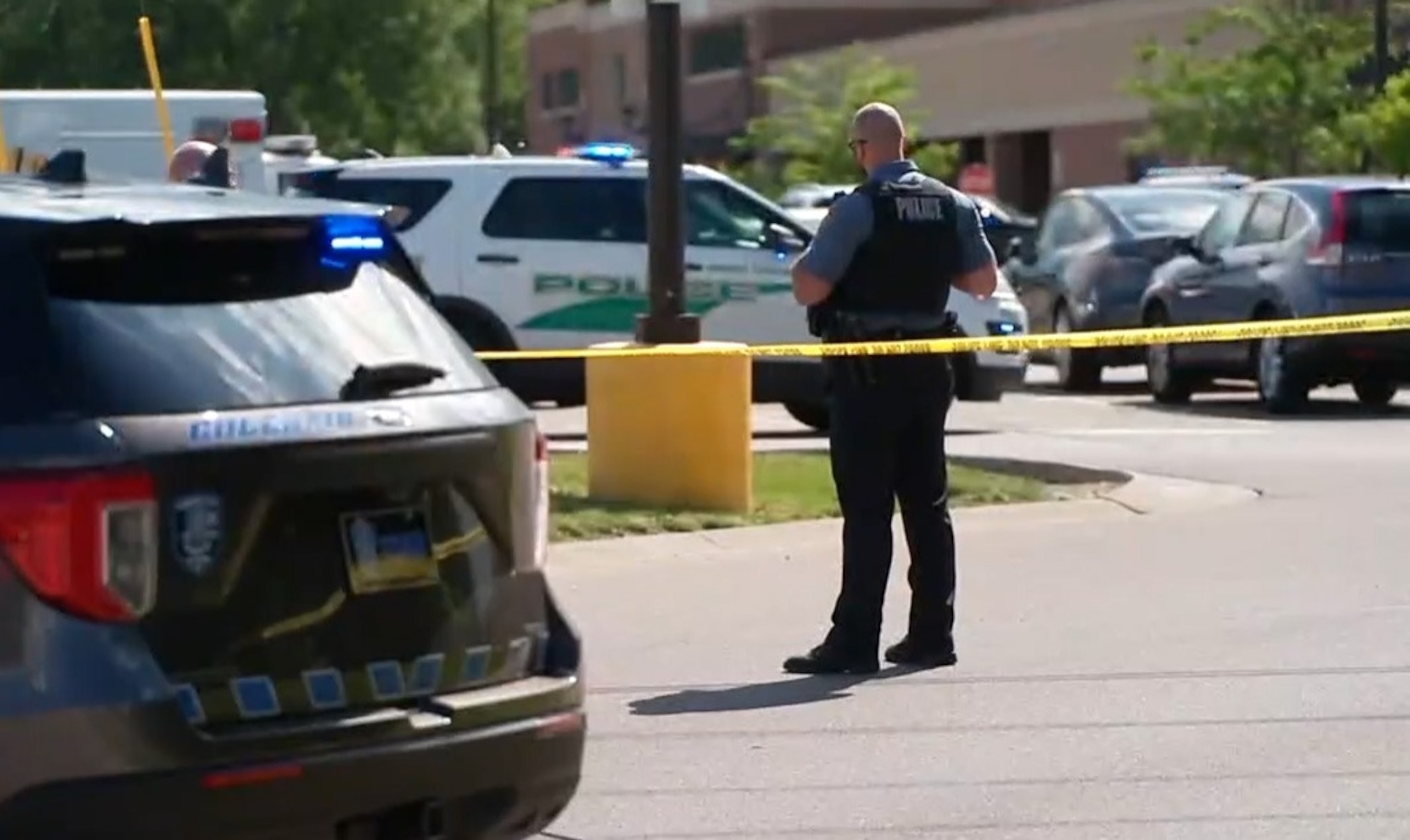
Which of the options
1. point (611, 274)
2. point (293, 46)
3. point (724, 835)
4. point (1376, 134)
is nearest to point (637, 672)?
point (724, 835)

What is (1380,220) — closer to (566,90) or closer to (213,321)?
(213,321)

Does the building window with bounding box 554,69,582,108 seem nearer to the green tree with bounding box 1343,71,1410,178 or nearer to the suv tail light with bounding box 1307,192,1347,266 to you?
the green tree with bounding box 1343,71,1410,178

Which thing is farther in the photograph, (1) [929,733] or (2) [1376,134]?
(2) [1376,134]

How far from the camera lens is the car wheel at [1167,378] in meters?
21.7

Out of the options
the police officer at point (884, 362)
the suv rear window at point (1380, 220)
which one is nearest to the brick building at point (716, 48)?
the suv rear window at point (1380, 220)

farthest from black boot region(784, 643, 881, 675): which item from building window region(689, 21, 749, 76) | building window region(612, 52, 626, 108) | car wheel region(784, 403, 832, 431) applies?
building window region(612, 52, 626, 108)

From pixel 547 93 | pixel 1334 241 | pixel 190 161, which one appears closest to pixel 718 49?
pixel 547 93

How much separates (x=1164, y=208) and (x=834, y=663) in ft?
51.2

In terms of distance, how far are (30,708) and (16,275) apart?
32.1 inches

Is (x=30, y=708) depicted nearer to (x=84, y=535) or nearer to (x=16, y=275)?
(x=84, y=535)

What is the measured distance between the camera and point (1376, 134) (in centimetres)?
3045

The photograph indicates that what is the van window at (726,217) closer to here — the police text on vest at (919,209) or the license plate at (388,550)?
the police text on vest at (919,209)

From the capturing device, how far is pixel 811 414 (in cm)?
1902

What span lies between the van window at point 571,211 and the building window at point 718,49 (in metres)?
50.2
